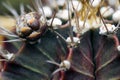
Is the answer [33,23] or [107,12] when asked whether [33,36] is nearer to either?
[33,23]

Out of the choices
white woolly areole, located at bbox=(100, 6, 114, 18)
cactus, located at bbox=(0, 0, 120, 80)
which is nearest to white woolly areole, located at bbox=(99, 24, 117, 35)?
cactus, located at bbox=(0, 0, 120, 80)

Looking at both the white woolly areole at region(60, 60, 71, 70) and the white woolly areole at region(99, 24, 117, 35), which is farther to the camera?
the white woolly areole at region(99, 24, 117, 35)

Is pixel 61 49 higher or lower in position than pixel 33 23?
lower

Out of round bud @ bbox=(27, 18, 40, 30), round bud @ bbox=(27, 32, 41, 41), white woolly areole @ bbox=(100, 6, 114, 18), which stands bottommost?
white woolly areole @ bbox=(100, 6, 114, 18)

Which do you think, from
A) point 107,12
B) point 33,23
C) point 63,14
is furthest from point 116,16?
point 33,23

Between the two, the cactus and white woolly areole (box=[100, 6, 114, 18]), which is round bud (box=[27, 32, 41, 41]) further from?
white woolly areole (box=[100, 6, 114, 18])

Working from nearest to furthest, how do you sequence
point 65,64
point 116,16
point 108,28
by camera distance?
point 65,64 < point 108,28 < point 116,16

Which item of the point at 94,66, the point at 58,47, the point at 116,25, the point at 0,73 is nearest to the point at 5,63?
the point at 0,73

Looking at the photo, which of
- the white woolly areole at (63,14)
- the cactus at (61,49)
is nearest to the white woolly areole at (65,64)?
the cactus at (61,49)

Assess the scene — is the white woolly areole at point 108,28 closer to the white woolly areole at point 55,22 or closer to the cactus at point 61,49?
the cactus at point 61,49
